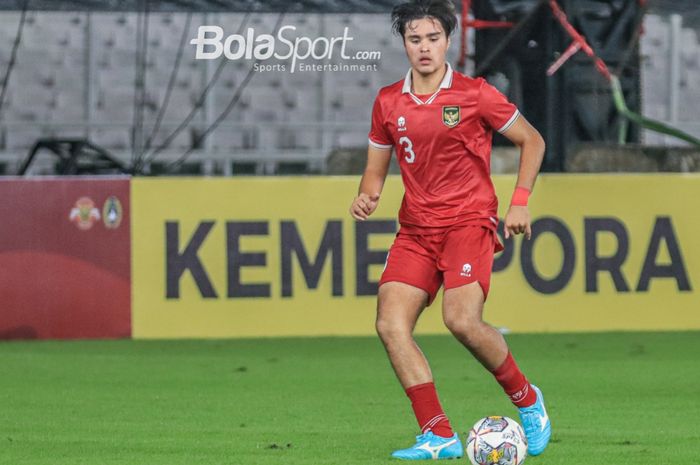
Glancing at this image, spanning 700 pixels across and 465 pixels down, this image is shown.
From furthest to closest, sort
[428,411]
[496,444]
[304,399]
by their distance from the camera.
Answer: [304,399] → [428,411] → [496,444]

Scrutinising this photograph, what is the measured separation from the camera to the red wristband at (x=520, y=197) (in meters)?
6.45

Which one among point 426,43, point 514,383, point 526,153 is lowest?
point 514,383

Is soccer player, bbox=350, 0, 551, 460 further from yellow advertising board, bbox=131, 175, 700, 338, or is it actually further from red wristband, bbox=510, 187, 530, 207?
yellow advertising board, bbox=131, 175, 700, 338

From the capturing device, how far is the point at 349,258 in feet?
42.9

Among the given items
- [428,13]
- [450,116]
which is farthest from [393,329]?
[428,13]

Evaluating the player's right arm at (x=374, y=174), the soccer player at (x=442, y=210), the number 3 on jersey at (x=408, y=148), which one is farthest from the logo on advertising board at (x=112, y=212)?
the number 3 on jersey at (x=408, y=148)

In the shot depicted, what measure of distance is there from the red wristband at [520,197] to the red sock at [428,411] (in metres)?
0.79

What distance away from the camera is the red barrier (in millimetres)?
12781

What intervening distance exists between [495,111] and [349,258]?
6.54 meters

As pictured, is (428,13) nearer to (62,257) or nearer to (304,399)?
(304,399)

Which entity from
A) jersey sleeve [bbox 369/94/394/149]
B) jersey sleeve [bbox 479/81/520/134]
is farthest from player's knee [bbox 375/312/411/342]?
jersey sleeve [bbox 479/81/520/134]

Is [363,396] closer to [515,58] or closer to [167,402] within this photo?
Result: [167,402]

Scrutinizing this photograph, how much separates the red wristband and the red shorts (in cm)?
23

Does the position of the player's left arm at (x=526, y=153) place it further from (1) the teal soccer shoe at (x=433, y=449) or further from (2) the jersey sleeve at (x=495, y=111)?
(1) the teal soccer shoe at (x=433, y=449)
